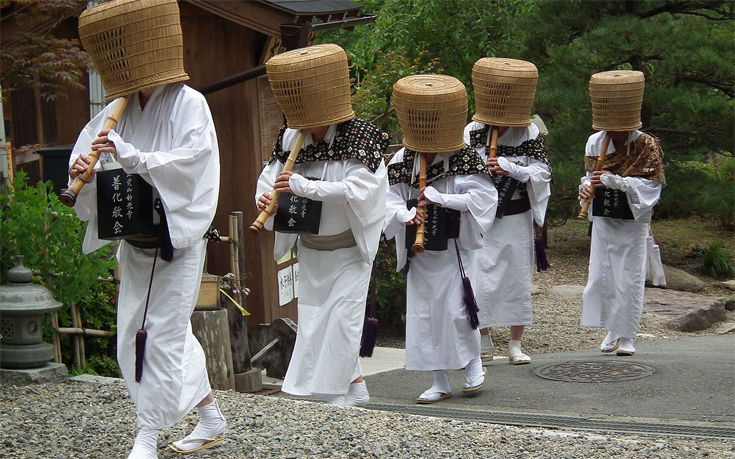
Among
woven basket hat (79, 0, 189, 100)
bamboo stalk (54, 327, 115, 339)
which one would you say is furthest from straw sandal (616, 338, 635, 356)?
woven basket hat (79, 0, 189, 100)

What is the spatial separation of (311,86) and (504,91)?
2.55 metres

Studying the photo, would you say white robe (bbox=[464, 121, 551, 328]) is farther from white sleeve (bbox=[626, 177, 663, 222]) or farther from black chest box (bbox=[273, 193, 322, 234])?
black chest box (bbox=[273, 193, 322, 234])

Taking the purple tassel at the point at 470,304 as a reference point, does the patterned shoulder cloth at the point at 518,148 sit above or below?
above

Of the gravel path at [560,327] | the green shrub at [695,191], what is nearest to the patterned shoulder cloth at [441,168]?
the gravel path at [560,327]

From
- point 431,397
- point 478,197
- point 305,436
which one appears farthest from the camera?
point 431,397

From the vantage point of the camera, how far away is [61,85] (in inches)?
330

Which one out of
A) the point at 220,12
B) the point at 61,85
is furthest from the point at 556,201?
the point at 61,85

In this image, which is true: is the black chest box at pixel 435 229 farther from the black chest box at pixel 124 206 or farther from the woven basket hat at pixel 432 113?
the black chest box at pixel 124 206

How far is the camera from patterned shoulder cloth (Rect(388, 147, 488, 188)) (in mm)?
7414

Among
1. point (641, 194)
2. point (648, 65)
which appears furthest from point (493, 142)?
point (648, 65)

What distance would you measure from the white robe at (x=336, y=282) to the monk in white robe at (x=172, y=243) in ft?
3.97

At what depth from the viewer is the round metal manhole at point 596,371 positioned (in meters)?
7.96

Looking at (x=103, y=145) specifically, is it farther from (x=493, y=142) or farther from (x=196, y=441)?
(x=493, y=142)

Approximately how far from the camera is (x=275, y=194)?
246 inches
